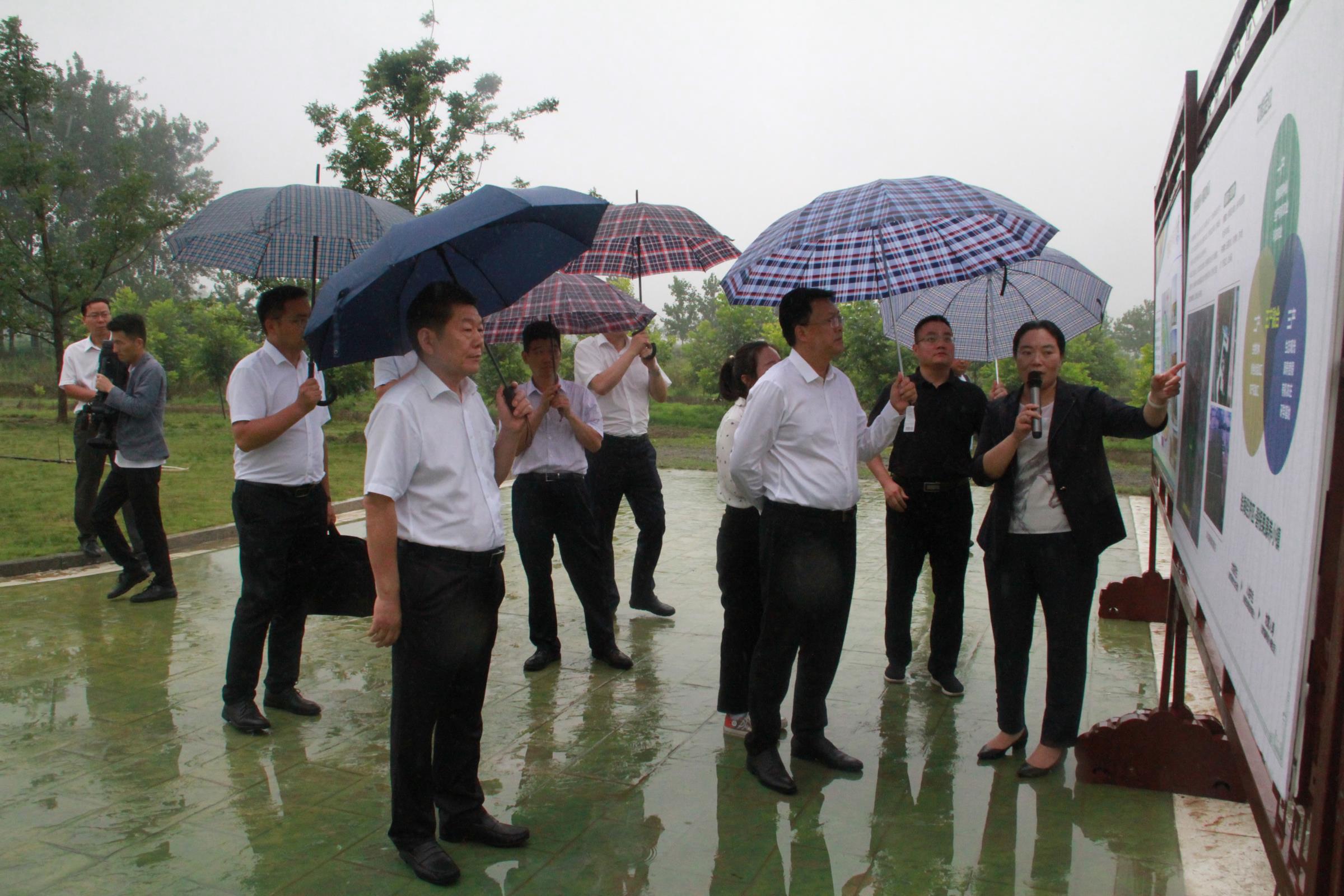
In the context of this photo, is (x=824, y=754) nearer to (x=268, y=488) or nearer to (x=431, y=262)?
(x=431, y=262)

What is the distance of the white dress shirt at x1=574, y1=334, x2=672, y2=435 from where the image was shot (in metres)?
5.95

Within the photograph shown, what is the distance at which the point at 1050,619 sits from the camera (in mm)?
3826

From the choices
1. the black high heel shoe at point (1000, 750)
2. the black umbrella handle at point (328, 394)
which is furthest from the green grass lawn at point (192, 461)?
the black high heel shoe at point (1000, 750)

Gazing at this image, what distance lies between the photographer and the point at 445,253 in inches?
144

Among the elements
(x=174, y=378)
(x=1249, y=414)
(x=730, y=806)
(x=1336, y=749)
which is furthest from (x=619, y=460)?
(x=174, y=378)

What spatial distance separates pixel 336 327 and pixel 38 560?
542cm

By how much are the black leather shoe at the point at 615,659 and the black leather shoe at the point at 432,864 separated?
2086 mm

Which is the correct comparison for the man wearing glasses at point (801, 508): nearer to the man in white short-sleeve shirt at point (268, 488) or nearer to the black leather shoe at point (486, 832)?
the black leather shoe at point (486, 832)

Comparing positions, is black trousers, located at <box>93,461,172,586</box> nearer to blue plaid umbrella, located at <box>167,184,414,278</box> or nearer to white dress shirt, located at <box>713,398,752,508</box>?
blue plaid umbrella, located at <box>167,184,414,278</box>

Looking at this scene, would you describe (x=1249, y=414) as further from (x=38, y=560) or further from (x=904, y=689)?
(x=38, y=560)

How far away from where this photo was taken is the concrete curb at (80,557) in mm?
6984

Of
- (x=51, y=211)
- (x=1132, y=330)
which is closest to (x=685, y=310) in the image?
(x=1132, y=330)

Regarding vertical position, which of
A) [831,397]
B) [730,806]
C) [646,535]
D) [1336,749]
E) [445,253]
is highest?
[445,253]

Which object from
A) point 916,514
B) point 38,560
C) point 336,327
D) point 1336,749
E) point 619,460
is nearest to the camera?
point 1336,749
